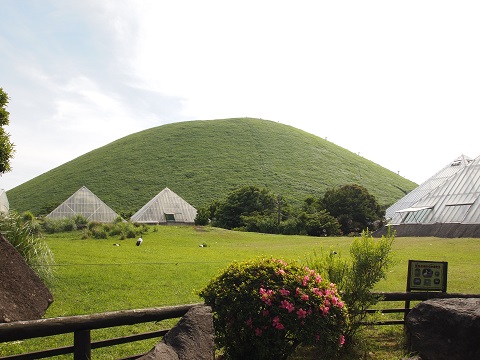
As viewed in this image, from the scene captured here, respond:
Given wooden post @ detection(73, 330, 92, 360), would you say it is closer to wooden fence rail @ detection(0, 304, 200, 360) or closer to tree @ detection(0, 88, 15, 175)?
wooden fence rail @ detection(0, 304, 200, 360)

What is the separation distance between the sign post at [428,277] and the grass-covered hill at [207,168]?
72400mm

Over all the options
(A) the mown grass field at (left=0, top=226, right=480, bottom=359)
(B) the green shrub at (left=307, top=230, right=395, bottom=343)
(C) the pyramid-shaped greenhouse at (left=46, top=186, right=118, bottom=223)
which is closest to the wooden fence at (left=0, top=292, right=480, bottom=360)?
(A) the mown grass field at (left=0, top=226, right=480, bottom=359)

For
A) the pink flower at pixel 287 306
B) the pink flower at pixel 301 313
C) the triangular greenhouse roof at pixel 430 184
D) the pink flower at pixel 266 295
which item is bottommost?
the pink flower at pixel 301 313

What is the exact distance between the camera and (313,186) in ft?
317

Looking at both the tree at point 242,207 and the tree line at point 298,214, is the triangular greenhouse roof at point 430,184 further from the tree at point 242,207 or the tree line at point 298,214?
the tree at point 242,207

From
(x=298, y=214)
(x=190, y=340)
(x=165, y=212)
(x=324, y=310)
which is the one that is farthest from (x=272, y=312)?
(x=165, y=212)

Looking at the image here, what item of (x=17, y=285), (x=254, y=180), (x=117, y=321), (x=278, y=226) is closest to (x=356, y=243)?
(x=117, y=321)

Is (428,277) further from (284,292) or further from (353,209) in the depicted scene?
(353,209)

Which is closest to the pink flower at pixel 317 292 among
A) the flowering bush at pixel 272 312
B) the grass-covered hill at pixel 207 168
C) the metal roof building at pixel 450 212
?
the flowering bush at pixel 272 312

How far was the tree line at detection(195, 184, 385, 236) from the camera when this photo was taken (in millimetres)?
50344

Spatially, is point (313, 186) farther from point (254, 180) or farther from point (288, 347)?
point (288, 347)

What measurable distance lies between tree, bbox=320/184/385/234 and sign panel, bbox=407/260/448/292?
152ft

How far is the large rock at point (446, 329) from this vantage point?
614 cm

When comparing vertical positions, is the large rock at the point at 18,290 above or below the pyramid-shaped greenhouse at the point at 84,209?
below
